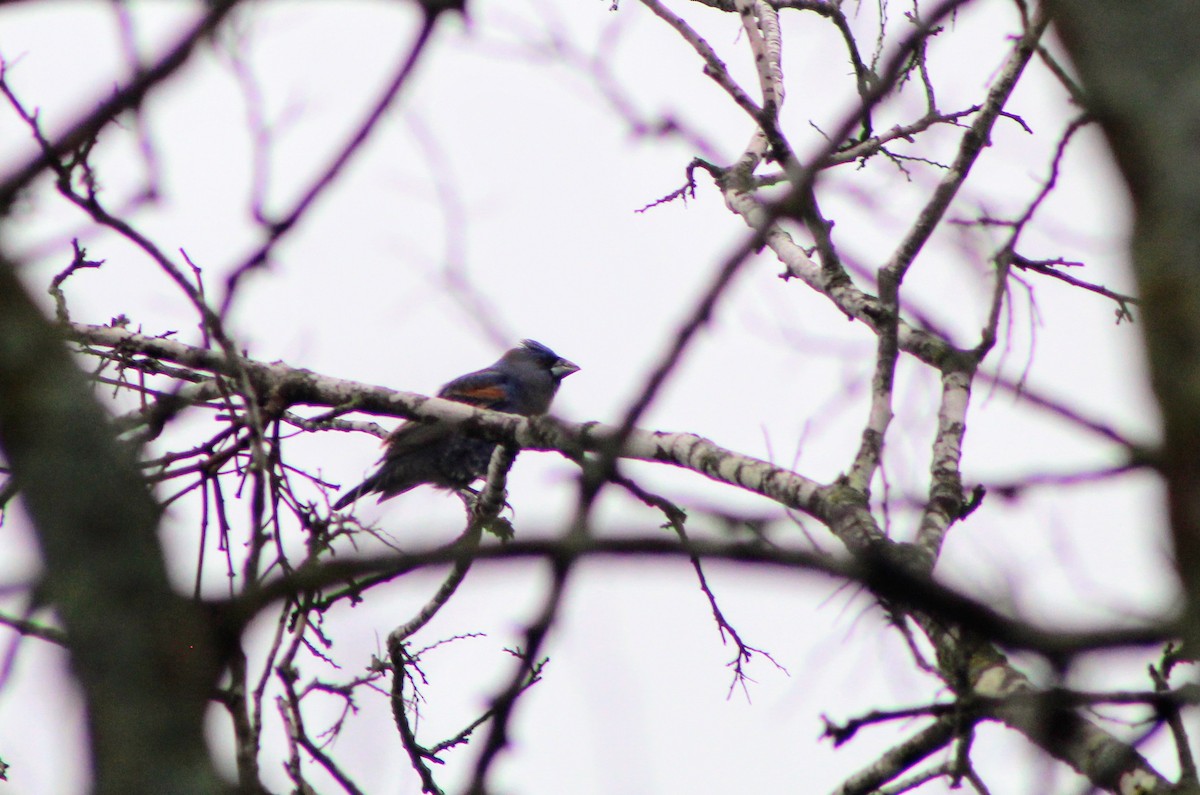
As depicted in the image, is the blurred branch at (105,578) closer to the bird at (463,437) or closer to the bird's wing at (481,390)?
the bird at (463,437)

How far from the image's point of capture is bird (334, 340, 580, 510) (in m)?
6.96

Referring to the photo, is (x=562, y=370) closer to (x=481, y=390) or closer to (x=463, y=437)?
(x=481, y=390)

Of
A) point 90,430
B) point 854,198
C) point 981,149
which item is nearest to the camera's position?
point 90,430

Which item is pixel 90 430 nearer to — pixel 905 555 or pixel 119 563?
pixel 119 563

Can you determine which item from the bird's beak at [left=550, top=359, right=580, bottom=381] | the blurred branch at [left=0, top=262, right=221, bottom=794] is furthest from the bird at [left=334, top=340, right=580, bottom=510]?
the blurred branch at [left=0, top=262, right=221, bottom=794]

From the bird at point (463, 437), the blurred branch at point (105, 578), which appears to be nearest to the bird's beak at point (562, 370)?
the bird at point (463, 437)

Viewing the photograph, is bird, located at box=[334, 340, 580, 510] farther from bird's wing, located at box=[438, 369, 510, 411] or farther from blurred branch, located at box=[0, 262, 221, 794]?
blurred branch, located at box=[0, 262, 221, 794]

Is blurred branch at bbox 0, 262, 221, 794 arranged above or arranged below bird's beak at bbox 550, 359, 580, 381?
below

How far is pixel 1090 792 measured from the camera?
1.79m

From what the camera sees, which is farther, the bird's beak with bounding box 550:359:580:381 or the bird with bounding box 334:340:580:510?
the bird's beak with bounding box 550:359:580:381

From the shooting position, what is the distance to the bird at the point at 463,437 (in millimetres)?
6957

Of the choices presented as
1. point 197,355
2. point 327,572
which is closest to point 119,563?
point 327,572

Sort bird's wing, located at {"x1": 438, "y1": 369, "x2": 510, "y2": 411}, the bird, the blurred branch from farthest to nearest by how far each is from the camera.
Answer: bird's wing, located at {"x1": 438, "y1": 369, "x2": 510, "y2": 411}
the bird
the blurred branch

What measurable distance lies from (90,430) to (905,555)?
78.4 inches
